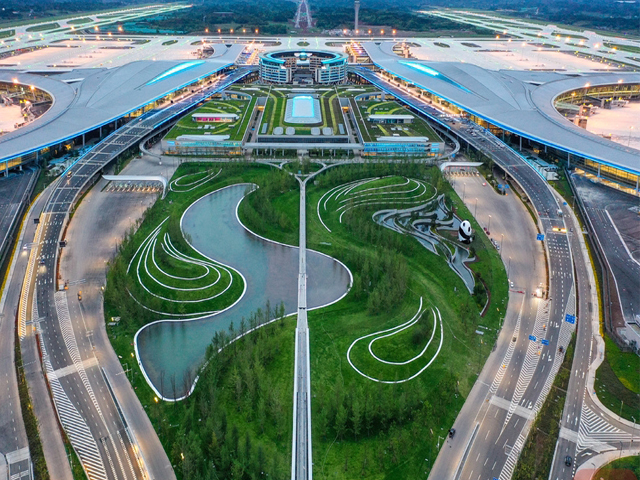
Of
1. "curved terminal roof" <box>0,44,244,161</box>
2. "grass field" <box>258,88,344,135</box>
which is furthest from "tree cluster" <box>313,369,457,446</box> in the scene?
"grass field" <box>258,88,344,135</box>

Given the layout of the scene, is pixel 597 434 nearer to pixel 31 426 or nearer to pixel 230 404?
pixel 230 404

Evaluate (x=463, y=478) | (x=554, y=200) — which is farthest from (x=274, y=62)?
(x=463, y=478)

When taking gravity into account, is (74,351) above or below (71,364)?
above

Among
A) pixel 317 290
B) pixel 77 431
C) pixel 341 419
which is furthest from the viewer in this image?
pixel 317 290

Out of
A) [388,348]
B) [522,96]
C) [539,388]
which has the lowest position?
[539,388]

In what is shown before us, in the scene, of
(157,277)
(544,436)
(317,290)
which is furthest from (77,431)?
(544,436)

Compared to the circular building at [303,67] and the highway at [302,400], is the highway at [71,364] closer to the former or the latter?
the highway at [302,400]
